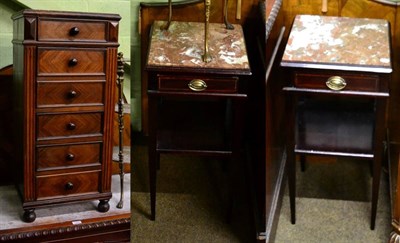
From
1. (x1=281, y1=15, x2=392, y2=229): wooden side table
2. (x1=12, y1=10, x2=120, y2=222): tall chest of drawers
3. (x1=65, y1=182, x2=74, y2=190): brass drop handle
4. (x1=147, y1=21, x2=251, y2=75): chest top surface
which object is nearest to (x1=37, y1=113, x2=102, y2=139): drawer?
(x1=12, y1=10, x2=120, y2=222): tall chest of drawers

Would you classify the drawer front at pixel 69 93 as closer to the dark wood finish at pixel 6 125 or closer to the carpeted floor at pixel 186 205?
the dark wood finish at pixel 6 125

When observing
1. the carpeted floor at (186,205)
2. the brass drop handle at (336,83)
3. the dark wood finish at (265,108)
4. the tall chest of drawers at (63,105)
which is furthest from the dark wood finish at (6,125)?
the brass drop handle at (336,83)

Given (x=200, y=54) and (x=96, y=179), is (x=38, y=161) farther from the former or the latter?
(x=200, y=54)

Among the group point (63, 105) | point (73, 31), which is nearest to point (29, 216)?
point (63, 105)

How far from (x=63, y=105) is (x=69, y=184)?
0.57 ft

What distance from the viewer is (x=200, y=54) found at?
0.67 m

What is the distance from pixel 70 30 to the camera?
780 millimetres

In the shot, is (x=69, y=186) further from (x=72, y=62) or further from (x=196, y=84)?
(x=196, y=84)

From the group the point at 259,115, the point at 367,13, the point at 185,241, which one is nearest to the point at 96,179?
the point at 185,241

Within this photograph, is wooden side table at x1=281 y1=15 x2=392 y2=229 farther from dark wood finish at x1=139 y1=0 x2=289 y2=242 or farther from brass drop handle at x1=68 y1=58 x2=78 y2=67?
brass drop handle at x1=68 y1=58 x2=78 y2=67

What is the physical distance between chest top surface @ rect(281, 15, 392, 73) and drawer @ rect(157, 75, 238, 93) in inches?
6.0

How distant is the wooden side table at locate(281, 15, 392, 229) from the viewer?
74 cm

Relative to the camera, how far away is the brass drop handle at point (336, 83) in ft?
2.47

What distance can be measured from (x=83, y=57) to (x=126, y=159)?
202mm
